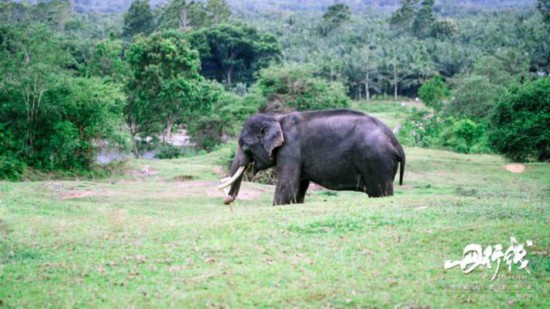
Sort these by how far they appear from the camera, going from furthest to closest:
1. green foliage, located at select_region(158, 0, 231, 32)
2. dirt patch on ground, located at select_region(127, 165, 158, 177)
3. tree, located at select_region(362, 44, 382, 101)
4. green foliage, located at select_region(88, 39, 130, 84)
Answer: green foliage, located at select_region(158, 0, 231, 32) < tree, located at select_region(362, 44, 382, 101) < green foliage, located at select_region(88, 39, 130, 84) < dirt patch on ground, located at select_region(127, 165, 158, 177)

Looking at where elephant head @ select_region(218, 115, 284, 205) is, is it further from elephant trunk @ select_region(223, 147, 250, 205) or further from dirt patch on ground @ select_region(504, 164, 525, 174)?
dirt patch on ground @ select_region(504, 164, 525, 174)

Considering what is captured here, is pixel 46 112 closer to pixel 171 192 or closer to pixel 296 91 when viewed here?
pixel 171 192

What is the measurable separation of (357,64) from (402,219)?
73638mm

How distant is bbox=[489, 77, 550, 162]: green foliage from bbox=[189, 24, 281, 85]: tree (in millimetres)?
46912

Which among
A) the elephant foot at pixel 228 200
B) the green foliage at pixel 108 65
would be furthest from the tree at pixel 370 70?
the elephant foot at pixel 228 200

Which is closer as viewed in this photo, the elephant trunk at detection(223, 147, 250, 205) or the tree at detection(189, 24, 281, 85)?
the elephant trunk at detection(223, 147, 250, 205)

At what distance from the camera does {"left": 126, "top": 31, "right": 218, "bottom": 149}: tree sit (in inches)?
1809

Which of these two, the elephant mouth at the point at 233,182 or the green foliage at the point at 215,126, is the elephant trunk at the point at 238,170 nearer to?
the elephant mouth at the point at 233,182

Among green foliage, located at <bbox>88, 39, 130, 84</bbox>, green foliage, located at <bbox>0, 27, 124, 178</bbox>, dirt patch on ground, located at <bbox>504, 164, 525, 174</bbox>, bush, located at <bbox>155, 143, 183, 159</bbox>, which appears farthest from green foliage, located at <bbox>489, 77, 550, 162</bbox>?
green foliage, located at <bbox>88, 39, 130, 84</bbox>

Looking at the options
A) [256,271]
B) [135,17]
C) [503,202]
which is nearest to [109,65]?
[503,202]

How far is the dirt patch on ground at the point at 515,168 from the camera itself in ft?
103

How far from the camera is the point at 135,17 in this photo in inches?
3775

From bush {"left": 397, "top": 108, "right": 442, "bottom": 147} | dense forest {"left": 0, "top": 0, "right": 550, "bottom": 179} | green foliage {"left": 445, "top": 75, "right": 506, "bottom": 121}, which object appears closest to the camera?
dense forest {"left": 0, "top": 0, "right": 550, "bottom": 179}

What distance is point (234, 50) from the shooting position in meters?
83.2
